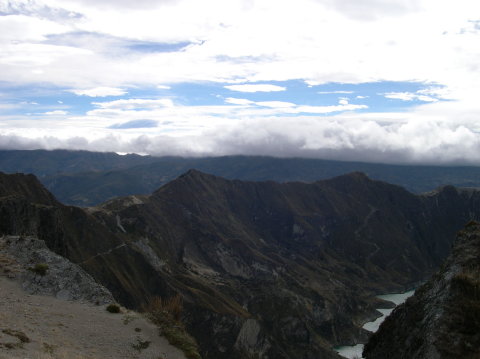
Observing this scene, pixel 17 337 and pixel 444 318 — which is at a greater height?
pixel 444 318

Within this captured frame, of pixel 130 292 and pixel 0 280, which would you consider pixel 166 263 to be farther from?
pixel 0 280

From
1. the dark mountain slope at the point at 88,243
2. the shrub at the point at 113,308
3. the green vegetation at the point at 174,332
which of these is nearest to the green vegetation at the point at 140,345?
the green vegetation at the point at 174,332

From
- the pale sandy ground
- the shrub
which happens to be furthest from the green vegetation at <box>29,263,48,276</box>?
the shrub

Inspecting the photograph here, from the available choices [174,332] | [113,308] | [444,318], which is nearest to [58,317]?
[113,308]

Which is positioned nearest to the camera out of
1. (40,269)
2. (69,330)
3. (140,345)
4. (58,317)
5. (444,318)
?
(444,318)

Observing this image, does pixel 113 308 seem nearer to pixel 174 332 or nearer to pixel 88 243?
pixel 174 332

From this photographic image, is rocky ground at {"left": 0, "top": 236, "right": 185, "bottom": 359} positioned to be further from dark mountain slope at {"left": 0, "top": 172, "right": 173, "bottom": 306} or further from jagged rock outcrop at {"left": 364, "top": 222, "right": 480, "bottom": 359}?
dark mountain slope at {"left": 0, "top": 172, "right": 173, "bottom": 306}

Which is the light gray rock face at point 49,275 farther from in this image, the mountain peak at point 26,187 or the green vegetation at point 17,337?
the mountain peak at point 26,187

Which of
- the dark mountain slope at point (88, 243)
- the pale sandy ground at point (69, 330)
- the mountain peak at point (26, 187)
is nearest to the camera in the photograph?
the pale sandy ground at point (69, 330)
